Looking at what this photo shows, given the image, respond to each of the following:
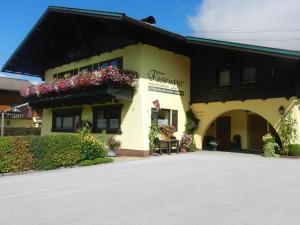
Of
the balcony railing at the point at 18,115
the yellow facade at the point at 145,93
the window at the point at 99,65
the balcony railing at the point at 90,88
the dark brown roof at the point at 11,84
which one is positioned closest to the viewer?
the balcony railing at the point at 90,88

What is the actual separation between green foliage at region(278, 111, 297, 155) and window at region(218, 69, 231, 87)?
13.8ft

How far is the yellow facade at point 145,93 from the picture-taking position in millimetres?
18359

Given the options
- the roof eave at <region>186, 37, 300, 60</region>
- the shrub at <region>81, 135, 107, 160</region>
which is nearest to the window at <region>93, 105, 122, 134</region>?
the shrub at <region>81, 135, 107, 160</region>

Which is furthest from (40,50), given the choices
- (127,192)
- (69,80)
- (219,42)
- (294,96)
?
(127,192)

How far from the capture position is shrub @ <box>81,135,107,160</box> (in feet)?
50.1

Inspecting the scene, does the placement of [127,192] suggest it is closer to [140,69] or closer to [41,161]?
[41,161]

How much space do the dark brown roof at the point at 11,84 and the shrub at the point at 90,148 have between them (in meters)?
27.0

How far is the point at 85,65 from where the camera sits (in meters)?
23.0

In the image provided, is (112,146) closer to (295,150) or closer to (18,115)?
(295,150)

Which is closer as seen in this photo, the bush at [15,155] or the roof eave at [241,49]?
the bush at [15,155]

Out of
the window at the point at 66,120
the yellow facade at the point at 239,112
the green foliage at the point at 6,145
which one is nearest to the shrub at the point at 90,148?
the green foliage at the point at 6,145

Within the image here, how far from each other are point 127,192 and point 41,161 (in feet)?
20.0

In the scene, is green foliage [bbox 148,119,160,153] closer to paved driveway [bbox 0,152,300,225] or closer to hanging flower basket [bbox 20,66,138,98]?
hanging flower basket [bbox 20,66,138,98]

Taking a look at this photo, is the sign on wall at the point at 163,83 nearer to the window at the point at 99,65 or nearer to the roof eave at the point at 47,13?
the window at the point at 99,65
